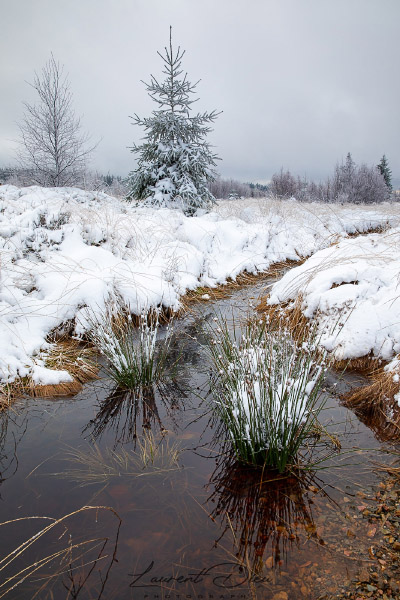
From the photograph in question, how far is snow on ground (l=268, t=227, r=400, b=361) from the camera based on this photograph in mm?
3410

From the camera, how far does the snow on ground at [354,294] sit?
341 centimetres

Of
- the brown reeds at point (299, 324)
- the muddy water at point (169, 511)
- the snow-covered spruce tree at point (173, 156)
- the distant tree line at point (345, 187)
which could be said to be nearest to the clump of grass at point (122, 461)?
the muddy water at point (169, 511)

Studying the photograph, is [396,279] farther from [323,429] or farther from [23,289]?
[23,289]

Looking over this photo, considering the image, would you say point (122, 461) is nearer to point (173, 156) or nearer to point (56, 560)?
point (56, 560)


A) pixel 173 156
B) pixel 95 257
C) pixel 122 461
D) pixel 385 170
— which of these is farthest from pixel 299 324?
pixel 385 170

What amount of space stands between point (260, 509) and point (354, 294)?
2846 mm

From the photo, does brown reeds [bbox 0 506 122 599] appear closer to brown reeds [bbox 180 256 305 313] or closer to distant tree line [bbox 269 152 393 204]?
brown reeds [bbox 180 256 305 313]

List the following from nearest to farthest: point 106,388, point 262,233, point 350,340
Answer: point 106,388 < point 350,340 < point 262,233

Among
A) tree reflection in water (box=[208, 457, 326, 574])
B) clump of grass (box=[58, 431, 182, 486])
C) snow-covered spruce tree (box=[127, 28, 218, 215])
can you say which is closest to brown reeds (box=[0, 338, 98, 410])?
clump of grass (box=[58, 431, 182, 486])

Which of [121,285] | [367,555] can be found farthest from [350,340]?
[121,285]

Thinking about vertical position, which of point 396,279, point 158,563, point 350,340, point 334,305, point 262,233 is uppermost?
point 262,233

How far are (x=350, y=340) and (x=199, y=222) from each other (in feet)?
18.8

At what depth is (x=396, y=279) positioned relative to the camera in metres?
3.94

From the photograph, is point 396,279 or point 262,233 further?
point 262,233
